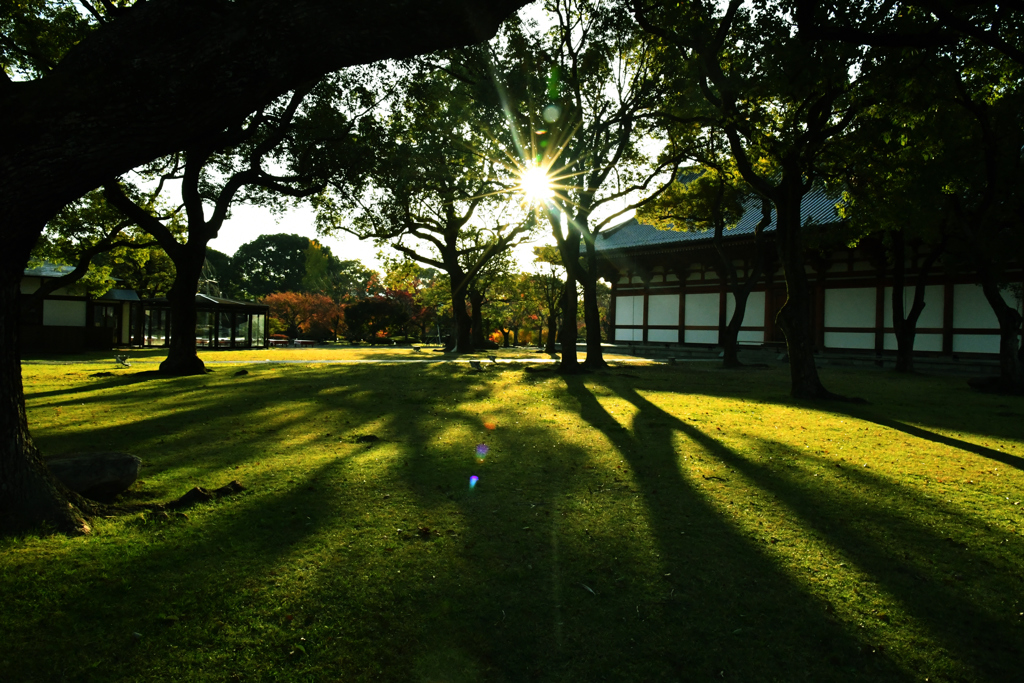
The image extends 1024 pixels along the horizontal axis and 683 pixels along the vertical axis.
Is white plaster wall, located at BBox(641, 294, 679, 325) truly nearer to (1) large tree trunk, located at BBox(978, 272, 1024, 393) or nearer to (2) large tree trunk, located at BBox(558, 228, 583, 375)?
(2) large tree trunk, located at BBox(558, 228, 583, 375)

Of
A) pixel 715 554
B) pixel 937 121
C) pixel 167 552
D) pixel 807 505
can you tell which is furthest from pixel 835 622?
pixel 937 121

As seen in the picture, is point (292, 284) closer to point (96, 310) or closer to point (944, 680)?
point (96, 310)

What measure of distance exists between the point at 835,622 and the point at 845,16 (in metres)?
8.11

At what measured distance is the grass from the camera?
232 centimetres

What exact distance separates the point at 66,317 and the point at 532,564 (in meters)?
27.5

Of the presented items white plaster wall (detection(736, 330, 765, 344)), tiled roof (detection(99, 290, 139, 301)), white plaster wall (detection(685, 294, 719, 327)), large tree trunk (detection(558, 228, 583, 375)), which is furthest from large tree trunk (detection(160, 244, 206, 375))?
white plaster wall (detection(736, 330, 765, 344))

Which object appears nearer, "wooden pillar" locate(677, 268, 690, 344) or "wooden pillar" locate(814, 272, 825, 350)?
"wooden pillar" locate(814, 272, 825, 350)

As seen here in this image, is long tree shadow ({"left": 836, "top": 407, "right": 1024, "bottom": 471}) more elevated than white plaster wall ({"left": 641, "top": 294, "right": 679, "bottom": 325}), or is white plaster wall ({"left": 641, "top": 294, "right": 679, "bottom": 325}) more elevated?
white plaster wall ({"left": 641, "top": 294, "right": 679, "bottom": 325})

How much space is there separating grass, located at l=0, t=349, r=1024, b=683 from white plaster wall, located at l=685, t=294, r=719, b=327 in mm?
18015

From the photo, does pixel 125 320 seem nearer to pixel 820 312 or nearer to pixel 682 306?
pixel 682 306

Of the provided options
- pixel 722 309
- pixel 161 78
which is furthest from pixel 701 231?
pixel 161 78

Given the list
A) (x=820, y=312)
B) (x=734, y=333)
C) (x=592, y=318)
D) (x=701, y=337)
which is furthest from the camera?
(x=701, y=337)

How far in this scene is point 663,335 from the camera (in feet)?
84.8

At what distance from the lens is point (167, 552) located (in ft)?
10.0
